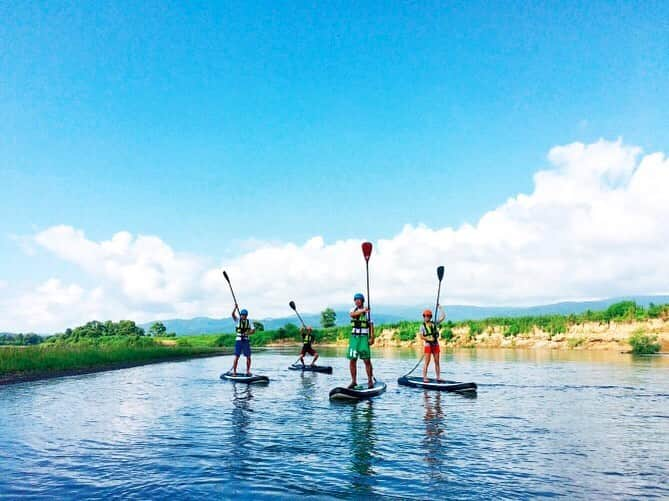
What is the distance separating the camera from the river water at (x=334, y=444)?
802 cm

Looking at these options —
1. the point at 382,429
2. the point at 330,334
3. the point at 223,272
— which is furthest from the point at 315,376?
the point at 330,334

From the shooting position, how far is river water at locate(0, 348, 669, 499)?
8.02 metres

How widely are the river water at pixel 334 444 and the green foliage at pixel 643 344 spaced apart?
3065 centimetres

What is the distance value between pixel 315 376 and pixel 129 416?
1307 cm

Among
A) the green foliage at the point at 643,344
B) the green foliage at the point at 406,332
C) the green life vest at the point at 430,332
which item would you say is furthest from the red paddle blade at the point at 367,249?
the green foliage at the point at 406,332

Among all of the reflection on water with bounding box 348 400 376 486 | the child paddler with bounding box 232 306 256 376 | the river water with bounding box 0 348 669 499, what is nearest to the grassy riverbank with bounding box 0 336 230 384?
the river water with bounding box 0 348 669 499

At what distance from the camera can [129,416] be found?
48.1 ft

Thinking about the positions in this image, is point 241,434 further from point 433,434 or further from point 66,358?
point 66,358

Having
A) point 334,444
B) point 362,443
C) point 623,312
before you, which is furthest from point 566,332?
point 334,444

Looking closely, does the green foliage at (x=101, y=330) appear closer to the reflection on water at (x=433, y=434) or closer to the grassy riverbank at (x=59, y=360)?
the grassy riverbank at (x=59, y=360)

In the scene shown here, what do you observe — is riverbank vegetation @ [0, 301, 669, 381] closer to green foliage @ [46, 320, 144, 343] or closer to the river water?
green foliage @ [46, 320, 144, 343]

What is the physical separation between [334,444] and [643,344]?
4526cm

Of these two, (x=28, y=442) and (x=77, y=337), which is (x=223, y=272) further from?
(x=77, y=337)

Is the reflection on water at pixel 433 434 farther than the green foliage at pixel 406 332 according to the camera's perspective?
No
